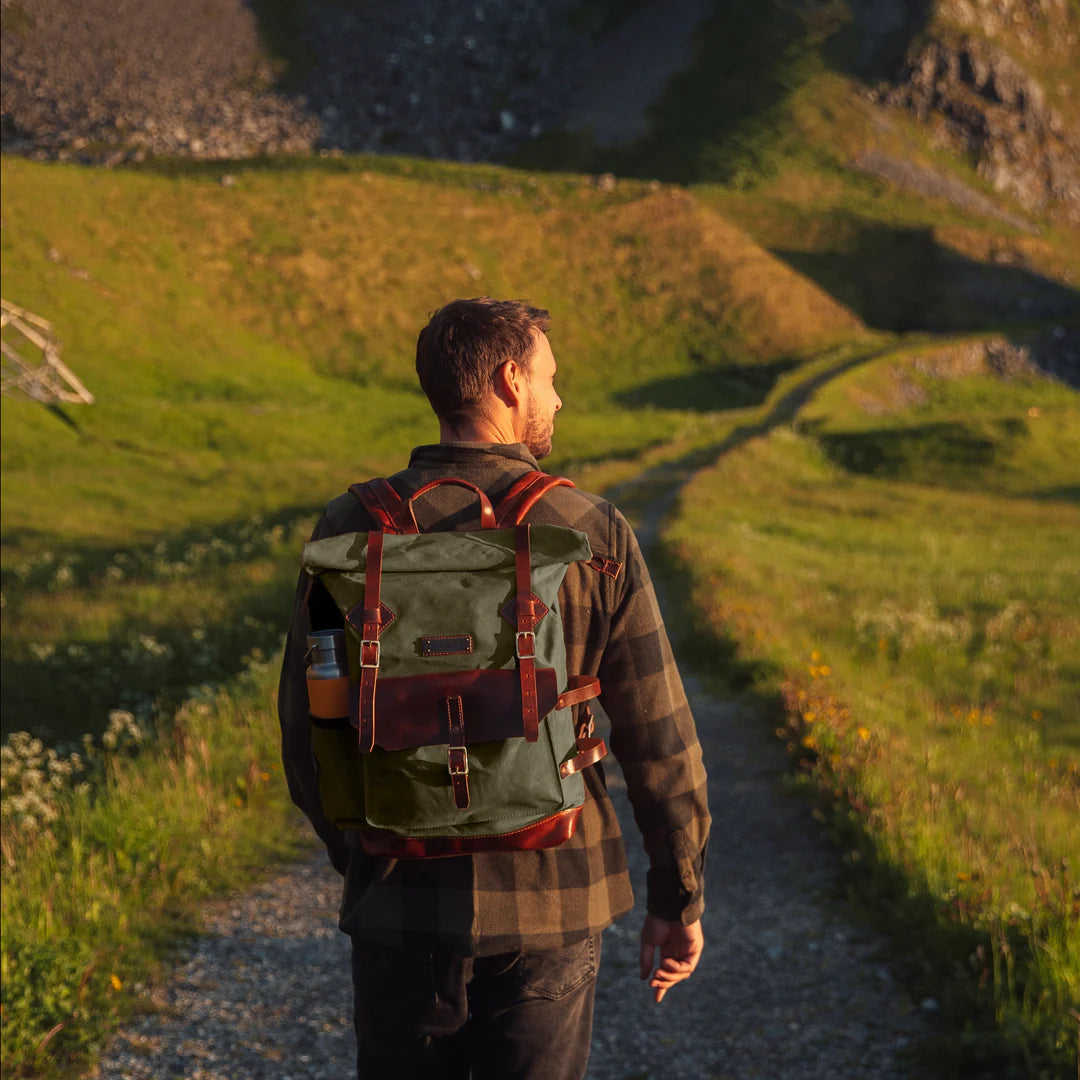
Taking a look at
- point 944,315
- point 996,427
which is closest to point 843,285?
point 944,315

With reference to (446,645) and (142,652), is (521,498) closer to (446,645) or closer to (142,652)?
(446,645)

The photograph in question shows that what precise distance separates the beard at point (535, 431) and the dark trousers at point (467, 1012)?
139cm

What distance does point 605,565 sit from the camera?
10.2ft

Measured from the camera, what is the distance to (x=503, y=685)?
108 inches

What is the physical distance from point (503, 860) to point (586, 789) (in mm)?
317

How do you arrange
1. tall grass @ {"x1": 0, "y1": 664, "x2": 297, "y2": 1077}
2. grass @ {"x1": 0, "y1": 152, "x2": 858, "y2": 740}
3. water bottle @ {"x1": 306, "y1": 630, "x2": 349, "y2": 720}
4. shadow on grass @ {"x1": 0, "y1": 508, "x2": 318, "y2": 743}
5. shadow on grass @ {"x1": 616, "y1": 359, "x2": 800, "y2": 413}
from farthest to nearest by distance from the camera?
shadow on grass @ {"x1": 616, "y1": 359, "x2": 800, "y2": 413}
grass @ {"x1": 0, "y1": 152, "x2": 858, "y2": 740}
shadow on grass @ {"x1": 0, "y1": 508, "x2": 318, "y2": 743}
tall grass @ {"x1": 0, "y1": 664, "x2": 297, "y2": 1077}
water bottle @ {"x1": 306, "y1": 630, "x2": 349, "y2": 720}

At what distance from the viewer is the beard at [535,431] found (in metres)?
3.15

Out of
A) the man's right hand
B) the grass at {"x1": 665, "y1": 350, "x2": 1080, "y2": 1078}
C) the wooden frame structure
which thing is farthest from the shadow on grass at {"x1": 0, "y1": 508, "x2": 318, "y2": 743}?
the wooden frame structure

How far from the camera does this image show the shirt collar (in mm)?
3094

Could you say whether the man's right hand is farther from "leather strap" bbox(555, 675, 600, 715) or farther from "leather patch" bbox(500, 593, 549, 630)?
"leather patch" bbox(500, 593, 549, 630)

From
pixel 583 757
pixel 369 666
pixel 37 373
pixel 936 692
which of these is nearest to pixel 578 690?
pixel 583 757

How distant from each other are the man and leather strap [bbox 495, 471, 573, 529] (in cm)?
5

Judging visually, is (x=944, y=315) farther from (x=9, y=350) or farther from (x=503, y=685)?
(x=503, y=685)

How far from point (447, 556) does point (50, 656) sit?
638 inches
